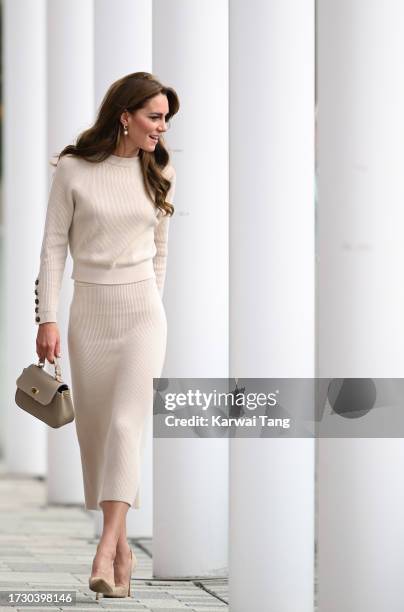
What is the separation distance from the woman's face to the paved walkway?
1.68m

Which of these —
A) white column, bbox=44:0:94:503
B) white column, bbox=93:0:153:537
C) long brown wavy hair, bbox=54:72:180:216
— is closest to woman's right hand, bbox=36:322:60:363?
long brown wavy hair, bbox=54:72:180:216

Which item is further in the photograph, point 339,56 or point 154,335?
point 154,335

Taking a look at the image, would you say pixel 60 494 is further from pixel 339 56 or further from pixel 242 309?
pixel 339 56

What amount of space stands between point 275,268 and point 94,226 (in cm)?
66

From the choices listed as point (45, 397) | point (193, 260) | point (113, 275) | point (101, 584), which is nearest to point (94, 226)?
point (113, 275)

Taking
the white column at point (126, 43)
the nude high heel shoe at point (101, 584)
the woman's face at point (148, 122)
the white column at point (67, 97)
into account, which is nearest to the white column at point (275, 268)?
the woman's face at point (148, 122)

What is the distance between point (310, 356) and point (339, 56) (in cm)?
117

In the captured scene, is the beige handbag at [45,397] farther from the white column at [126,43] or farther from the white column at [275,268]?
the white column at [126,43]

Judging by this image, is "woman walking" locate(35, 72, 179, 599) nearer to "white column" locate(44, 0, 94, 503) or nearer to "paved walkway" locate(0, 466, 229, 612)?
"paved walkway" locate(0, 466, 229, 612)

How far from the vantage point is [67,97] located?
32.1 feet

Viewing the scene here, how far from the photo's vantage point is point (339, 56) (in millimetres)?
4863

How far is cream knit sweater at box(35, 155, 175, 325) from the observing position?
554 centimetres

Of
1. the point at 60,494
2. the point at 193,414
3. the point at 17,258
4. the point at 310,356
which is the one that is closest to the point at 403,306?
the point at 310,356

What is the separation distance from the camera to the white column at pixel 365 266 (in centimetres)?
483
